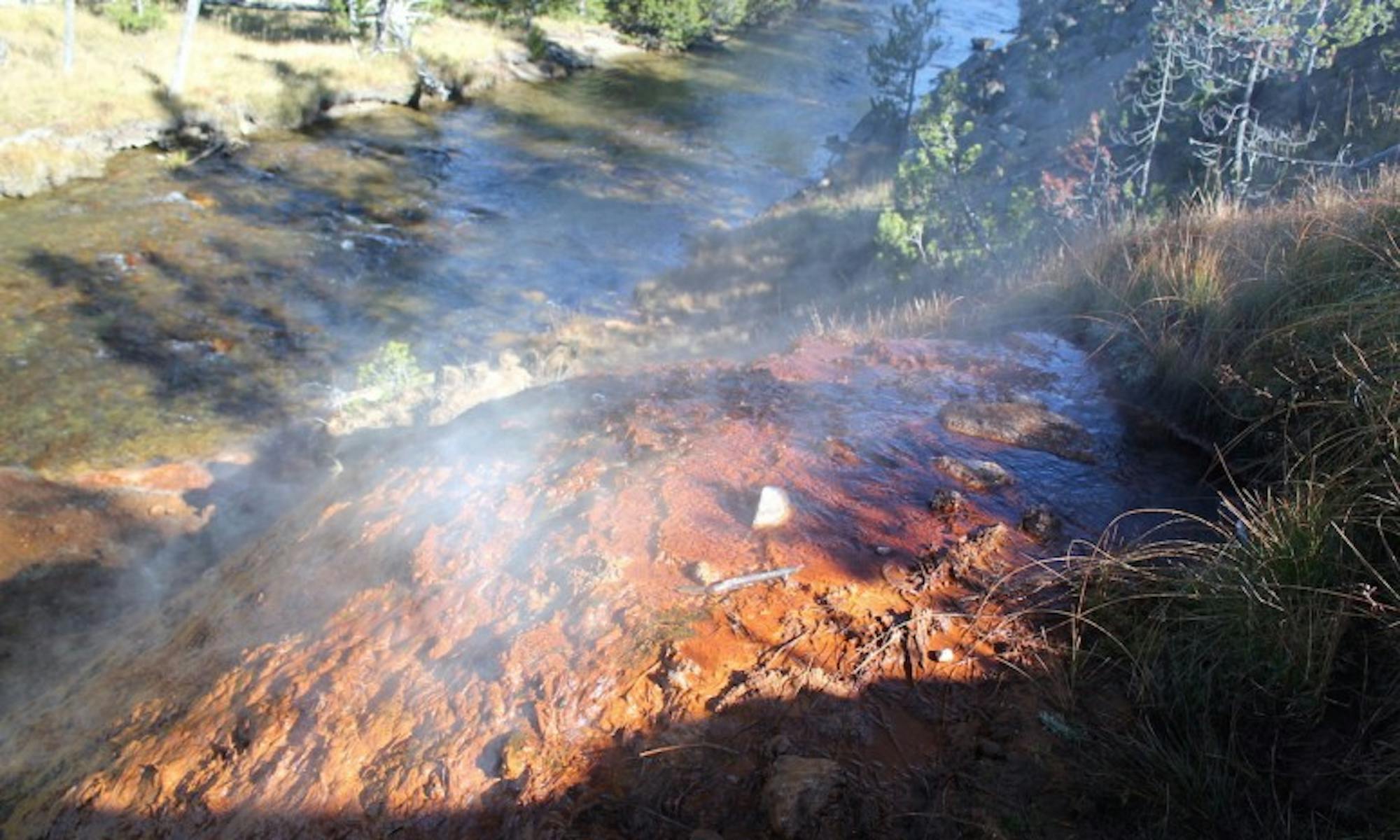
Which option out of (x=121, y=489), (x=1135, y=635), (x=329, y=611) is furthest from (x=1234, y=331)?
(x=121, y=489)

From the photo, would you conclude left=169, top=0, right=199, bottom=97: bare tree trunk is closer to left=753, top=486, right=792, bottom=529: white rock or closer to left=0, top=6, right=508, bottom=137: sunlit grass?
left=0, top=6, right=508, bottom=137: sunlit grass

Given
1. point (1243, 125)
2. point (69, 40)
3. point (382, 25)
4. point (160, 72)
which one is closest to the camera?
point (1243, 125)

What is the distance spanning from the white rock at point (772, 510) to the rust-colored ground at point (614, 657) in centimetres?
6

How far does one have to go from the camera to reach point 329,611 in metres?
4.01

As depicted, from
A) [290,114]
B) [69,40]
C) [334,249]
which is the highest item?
[69,40]

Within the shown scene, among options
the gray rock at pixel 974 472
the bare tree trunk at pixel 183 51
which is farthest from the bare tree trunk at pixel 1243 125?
the bare tree trunk at pixel 183 51

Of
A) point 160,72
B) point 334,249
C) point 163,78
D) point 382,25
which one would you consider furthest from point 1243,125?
point 382,25

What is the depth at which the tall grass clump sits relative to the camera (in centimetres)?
245

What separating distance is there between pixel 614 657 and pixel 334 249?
42.9 feet

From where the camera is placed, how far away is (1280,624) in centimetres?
269

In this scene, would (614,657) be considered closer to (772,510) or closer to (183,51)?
(772,510)

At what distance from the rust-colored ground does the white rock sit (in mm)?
62

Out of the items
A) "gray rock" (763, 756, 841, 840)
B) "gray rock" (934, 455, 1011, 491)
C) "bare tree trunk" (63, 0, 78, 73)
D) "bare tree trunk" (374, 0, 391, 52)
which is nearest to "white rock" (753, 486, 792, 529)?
"gray rock" (934, 455, 1011, 491)

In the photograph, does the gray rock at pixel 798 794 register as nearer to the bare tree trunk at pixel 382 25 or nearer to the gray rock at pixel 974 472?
the gray rock at pixel 974 472
